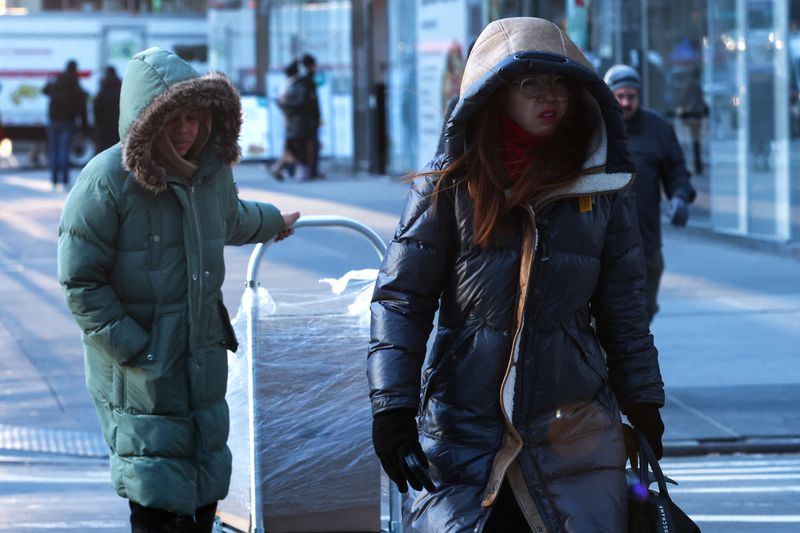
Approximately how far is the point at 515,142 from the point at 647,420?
70 cm

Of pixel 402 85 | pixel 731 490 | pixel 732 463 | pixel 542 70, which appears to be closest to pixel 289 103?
pixel 402 85

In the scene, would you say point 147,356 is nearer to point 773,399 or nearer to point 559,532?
point 559,532

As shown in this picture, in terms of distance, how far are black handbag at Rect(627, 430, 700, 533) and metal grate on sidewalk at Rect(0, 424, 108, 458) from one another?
450 cm

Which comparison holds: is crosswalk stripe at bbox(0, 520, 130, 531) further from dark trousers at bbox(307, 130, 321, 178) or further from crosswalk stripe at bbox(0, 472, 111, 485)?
dark trousers at bbox(307, 130, 321, 178)

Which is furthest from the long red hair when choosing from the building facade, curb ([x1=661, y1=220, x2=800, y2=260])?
curb ([x1=661, y1=220, x2=800, y2=260])

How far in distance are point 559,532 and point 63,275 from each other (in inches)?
70.5

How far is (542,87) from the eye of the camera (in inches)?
130

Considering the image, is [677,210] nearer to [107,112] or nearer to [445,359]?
[445,359]

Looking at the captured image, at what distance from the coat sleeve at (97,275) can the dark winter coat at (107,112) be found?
62.0ft

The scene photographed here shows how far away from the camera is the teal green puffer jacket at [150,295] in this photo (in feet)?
13.9

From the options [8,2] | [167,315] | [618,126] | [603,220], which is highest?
[8,2]

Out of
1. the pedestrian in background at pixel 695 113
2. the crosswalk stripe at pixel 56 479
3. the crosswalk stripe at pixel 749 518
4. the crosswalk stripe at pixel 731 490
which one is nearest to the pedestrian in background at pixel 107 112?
the pedestrian in background at pixel 695 113

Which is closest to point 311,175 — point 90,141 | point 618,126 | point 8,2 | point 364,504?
point 90,141

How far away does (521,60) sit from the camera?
3.22 metres
